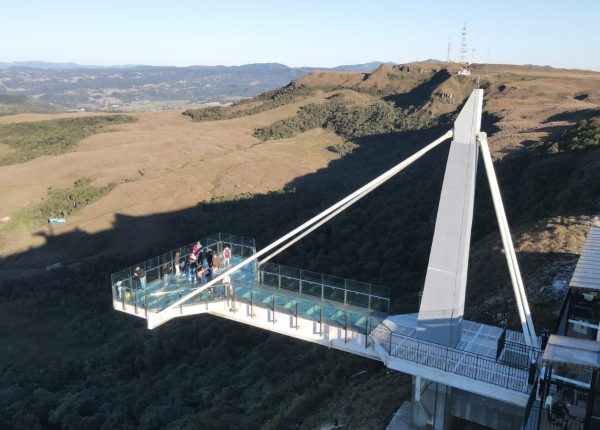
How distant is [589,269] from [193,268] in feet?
44.1

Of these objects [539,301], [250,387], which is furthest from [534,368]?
[250,387]

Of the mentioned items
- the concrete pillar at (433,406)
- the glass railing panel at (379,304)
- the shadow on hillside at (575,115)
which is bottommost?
the concrete pillar at (433,406)

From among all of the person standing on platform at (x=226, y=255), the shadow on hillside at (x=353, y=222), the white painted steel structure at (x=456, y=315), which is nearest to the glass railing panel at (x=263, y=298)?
the person standing on platform at (x=226, y=255)

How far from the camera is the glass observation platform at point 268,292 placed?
17.0m

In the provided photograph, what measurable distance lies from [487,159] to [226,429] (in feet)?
51.0

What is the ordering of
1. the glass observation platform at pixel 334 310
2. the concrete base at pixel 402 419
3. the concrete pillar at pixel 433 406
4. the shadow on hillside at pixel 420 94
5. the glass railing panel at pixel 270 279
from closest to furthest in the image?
the glass observation platform at pixel 334 310 < the concrete pillar at pixel 433 406 < the concrete base at pixel 402 419 < the glass railing panel at pixel 270 279 < the shadow on hillside at pixel 420 94

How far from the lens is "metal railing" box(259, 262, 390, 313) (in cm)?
1717

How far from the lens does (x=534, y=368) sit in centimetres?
1267

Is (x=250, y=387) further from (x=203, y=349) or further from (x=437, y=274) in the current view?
(x=437, y=274)

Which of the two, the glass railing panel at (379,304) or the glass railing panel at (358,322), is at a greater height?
the glass railing panel at (379,304)

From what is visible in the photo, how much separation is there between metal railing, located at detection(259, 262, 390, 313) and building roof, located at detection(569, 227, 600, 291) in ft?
18.8

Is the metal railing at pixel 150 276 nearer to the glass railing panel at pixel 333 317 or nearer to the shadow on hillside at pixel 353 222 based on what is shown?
the glass railing panel at pixel 333 317

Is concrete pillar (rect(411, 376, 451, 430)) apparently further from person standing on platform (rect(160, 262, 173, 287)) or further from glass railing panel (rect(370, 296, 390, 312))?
person standing on platform (rect(160, 262, 173, 287))

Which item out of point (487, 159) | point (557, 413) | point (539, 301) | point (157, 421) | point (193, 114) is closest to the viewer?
point (557, 413)
